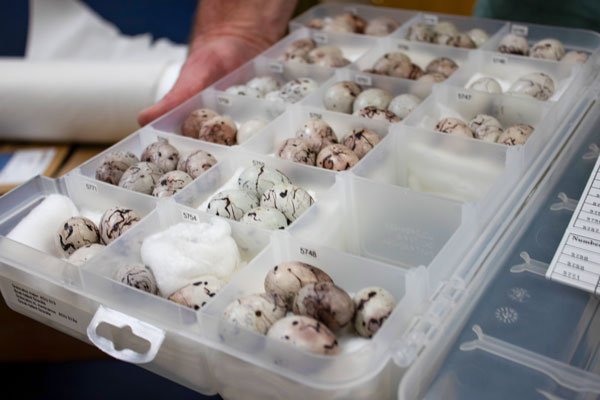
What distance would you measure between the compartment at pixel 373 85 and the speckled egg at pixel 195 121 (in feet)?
0.74

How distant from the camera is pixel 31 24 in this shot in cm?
287

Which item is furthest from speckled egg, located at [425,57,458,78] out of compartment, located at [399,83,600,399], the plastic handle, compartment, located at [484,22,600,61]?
the plastic handle

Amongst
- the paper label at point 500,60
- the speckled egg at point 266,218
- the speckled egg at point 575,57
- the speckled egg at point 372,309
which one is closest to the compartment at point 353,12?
the paper label at point 500,60

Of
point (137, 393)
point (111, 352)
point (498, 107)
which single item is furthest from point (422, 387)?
point (137, 393)

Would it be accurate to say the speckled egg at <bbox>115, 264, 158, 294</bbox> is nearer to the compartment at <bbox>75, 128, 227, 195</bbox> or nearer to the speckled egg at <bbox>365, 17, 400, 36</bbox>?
the compartment at <bbox>75, 128, 227, 195</bbox>

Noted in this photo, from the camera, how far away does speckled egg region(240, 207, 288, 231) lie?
1.02 m

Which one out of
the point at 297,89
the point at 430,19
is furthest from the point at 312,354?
the point at 430,19

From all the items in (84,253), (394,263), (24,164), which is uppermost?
(84,253)

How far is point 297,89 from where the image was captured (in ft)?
4.79

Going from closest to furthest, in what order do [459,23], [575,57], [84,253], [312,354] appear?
[312,354] → [84,253] → [575,57] → [459,23]

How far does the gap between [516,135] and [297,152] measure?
42 cm

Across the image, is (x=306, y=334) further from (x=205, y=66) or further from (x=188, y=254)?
(x=205, y=66)

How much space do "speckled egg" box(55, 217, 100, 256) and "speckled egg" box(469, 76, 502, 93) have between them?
87 centimetres

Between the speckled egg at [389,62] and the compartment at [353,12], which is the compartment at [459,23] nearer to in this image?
the compartment at [353,12]
